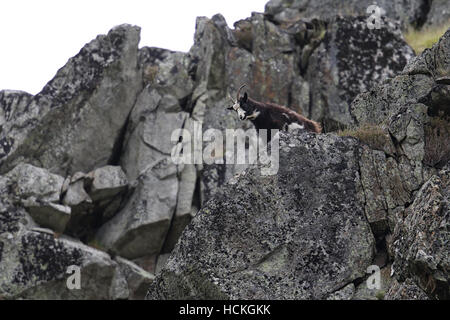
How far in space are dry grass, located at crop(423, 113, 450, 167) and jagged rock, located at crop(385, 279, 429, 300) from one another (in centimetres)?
313

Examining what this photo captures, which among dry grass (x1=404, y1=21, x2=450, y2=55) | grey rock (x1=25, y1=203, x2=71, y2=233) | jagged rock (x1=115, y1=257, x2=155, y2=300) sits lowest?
jagged rock (x1=115, y1=257, x2=155, y2=300)

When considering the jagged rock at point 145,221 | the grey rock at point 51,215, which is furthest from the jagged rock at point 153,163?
the grey rock at point 51,215

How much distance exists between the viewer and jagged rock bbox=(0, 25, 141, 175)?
1018 inches

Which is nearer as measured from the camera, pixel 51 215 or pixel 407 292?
pixel 407 292

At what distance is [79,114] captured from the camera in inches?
1031

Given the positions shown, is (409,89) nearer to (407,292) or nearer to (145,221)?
(407,292)

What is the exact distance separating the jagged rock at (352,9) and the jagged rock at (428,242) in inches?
660

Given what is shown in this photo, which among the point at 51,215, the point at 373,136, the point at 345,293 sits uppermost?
the point at 373,136

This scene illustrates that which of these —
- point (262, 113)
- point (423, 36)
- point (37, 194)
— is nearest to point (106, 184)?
point (37, 194)

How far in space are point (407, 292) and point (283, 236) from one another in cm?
254

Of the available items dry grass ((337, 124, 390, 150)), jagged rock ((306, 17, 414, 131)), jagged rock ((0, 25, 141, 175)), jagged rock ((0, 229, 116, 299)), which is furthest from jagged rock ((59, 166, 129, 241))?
dry grass ((337, 124, 390, 150))

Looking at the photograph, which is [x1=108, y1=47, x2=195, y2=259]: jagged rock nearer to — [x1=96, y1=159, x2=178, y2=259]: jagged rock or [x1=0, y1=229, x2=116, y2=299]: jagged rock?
[x1=96, y1=159, x2=178, y2=259]: jagged rock

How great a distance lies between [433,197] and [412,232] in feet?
1.90

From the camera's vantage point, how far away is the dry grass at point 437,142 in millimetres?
12938
